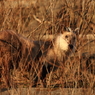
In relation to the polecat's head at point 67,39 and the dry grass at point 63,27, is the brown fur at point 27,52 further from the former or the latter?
the dry grass at point 63,27

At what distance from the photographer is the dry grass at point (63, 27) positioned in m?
3.70

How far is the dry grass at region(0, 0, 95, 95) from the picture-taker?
12.1 feet

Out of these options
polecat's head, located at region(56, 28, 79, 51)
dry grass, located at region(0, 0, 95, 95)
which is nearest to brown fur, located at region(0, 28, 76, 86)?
polecat's head, located at region(56, 28, 79, 51)

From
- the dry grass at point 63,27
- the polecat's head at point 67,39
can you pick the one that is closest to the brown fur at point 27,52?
the polecat's head at point 67,39

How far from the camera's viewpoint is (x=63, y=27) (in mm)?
5109

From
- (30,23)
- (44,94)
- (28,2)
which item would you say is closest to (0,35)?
(44,94)

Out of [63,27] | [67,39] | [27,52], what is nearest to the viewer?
[63,27]

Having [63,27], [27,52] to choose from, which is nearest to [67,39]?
[63,27]

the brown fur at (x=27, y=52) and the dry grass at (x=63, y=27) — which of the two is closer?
the dry grass at (x=63, y=27)

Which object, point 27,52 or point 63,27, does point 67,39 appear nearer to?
point 63,27

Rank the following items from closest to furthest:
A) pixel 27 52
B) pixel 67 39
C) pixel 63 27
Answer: pixel 63 27 → pixel 27 52 → pixel 67 39

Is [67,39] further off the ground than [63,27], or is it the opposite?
[63,27]

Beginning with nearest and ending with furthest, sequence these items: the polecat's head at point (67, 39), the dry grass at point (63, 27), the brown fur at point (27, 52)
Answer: the dry grass at point (63, 27), the brown fur at point (27, 52), the polecat's head at point (67, 39)

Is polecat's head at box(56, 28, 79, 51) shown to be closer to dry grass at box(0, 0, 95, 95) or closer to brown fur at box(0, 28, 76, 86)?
brown fur at box(0, 28, 76, 86)
